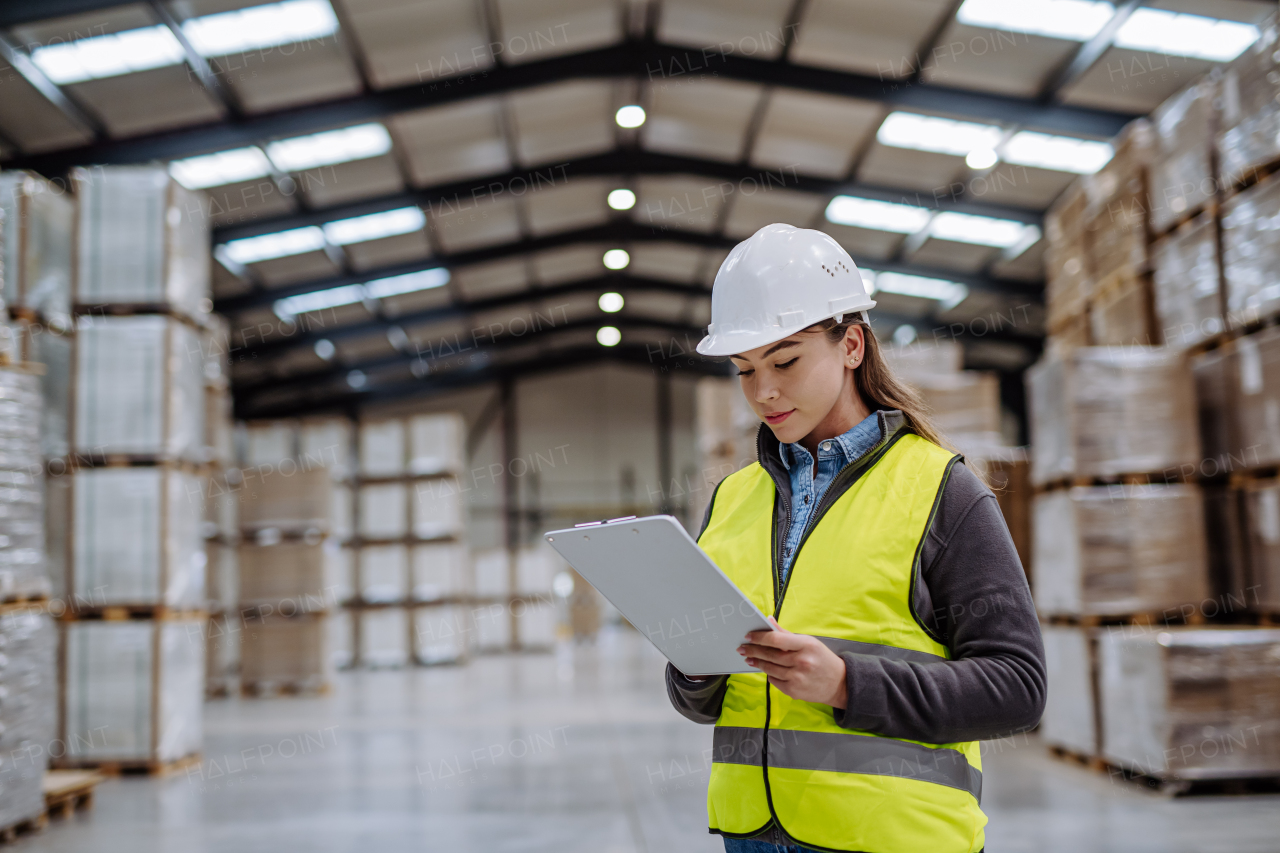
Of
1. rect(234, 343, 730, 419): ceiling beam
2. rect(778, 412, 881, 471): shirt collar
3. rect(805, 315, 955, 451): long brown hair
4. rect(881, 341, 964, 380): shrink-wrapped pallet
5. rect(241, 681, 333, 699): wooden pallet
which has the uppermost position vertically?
rect(234, 343, 730, 419): ceiling beam

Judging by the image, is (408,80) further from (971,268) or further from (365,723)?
(971,268)

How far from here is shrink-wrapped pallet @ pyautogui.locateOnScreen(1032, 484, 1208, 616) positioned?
5.52 meters

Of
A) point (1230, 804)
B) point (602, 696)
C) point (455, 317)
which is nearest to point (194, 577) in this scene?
point (602, 696)

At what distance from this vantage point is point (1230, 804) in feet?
15.8

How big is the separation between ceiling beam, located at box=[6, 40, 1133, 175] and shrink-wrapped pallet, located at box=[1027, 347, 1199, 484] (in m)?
5.05

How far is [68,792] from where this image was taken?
5.12 meters

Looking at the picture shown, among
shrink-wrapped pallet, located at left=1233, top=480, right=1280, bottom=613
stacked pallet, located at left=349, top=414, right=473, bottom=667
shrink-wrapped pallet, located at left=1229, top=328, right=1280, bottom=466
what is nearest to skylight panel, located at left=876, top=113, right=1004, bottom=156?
Answer: shrink-wrapped pallet, located at left=1229, top=328, right=1280, bottom=466

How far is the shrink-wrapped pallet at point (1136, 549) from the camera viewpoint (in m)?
5.52

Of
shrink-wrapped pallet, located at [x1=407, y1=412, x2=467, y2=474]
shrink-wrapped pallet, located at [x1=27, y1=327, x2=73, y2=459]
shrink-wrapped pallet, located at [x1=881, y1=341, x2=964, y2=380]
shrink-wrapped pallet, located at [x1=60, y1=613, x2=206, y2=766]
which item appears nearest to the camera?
shrink-wrapped pallet, located at [x1=60, y1=613, x2=206, y2=766]

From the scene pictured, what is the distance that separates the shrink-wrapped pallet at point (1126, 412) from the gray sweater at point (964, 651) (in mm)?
4825

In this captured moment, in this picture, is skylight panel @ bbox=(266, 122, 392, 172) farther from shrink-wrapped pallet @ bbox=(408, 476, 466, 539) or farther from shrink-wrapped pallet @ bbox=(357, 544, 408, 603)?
shrink-wrapped pallet @ bbox=(357, 544, 408, 603)

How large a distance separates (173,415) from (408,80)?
499 centimetres

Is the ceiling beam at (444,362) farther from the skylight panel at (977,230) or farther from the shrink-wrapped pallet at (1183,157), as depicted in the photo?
the shrink-wrapped pallet at (1183,157)

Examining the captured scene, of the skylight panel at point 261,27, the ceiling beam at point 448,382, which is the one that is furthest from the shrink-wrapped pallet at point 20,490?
the ceiling beam at point 448,382
